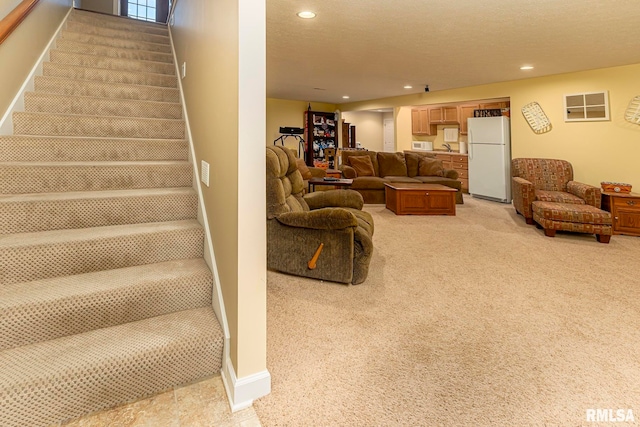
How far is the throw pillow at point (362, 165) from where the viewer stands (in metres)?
6.78

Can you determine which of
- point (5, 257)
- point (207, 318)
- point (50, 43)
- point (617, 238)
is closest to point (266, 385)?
point (207, 318)

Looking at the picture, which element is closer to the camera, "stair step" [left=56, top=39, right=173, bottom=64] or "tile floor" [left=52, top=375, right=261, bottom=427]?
"tile floor" [left=52, top=375, right=261, bottom=427]

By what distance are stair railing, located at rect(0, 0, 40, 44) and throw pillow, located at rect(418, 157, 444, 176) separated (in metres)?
6.18

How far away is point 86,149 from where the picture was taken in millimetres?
2369

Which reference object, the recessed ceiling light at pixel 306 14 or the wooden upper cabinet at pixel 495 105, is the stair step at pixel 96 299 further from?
the wooden upper cabinet at pixel 495 105

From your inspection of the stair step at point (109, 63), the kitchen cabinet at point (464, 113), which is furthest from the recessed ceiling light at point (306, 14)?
the kitchen cabinet at point (464, 113)

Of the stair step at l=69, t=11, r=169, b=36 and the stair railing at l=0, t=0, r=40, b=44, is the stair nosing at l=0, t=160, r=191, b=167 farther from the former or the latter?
the stair step at l=69, t=11, r=169, b=36

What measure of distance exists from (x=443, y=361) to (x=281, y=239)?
158cm

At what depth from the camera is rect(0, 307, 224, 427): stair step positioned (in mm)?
1222

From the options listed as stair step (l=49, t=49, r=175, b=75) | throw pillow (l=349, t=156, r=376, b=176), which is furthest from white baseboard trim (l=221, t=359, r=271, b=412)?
throw pillow (l=349, t=156, r=376, b=176)

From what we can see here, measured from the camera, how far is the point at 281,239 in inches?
111

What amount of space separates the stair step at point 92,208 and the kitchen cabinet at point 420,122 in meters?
7.49

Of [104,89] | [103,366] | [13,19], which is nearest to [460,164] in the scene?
[104,89]

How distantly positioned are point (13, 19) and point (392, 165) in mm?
6002
